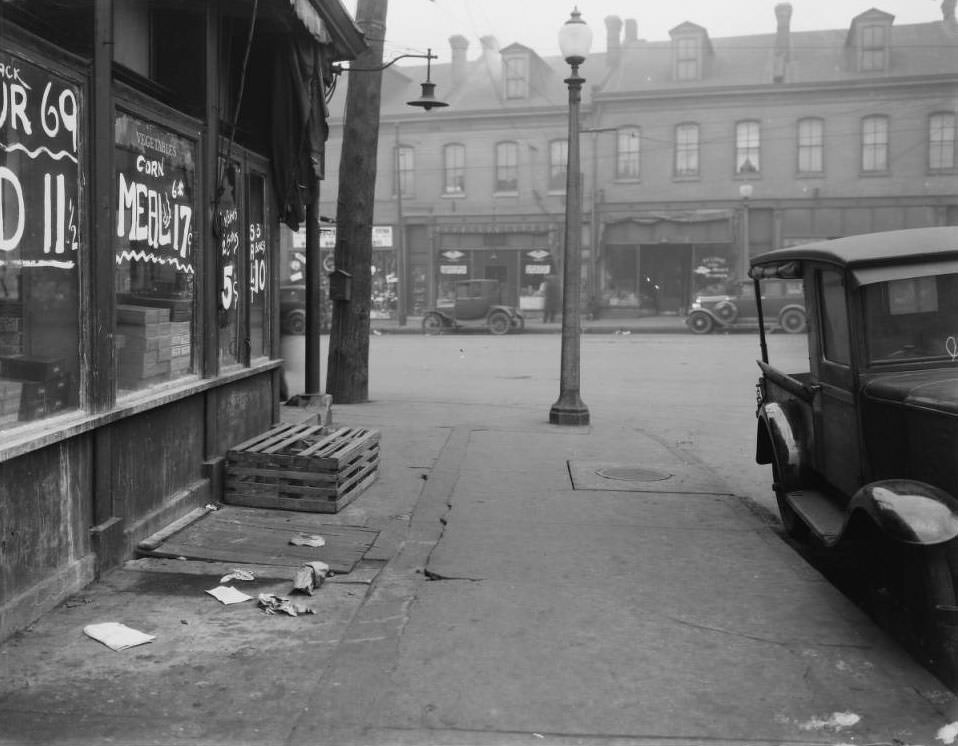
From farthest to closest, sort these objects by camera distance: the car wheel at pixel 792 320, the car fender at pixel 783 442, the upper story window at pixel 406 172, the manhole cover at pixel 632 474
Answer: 1. the upper story window at pixel 406 172
2. the car wheel at pixel 792 320
3. the manhole cover at pixel 632 474
4. the car fender at pixel 783 442

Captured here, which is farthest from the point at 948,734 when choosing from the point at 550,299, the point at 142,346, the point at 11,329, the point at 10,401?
the point at 550,299

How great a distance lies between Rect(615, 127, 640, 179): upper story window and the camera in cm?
3825

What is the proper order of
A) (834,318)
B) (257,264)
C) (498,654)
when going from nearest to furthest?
(498,654) → (834,318) → (257,264)

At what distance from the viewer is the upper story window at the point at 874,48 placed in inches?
1439

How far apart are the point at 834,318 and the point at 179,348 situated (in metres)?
4.15

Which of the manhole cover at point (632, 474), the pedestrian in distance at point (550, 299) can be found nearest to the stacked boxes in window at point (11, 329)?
the manhole cover at point (632, 474)

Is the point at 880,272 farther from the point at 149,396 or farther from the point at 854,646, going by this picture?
the point at 149,396

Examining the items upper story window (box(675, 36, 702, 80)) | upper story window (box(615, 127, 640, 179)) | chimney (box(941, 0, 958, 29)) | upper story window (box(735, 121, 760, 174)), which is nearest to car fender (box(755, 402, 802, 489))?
upper story window (box(735, 121, 760, 174))

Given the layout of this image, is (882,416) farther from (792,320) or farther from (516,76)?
(516,76)

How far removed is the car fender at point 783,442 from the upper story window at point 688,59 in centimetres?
3373

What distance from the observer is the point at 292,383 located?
16.6 metres

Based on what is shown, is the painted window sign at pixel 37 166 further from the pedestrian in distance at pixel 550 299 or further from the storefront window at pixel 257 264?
the pedestrian in distance at pixel 550 299

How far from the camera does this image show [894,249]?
5234 mm

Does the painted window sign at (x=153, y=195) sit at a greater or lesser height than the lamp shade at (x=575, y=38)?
lesser
